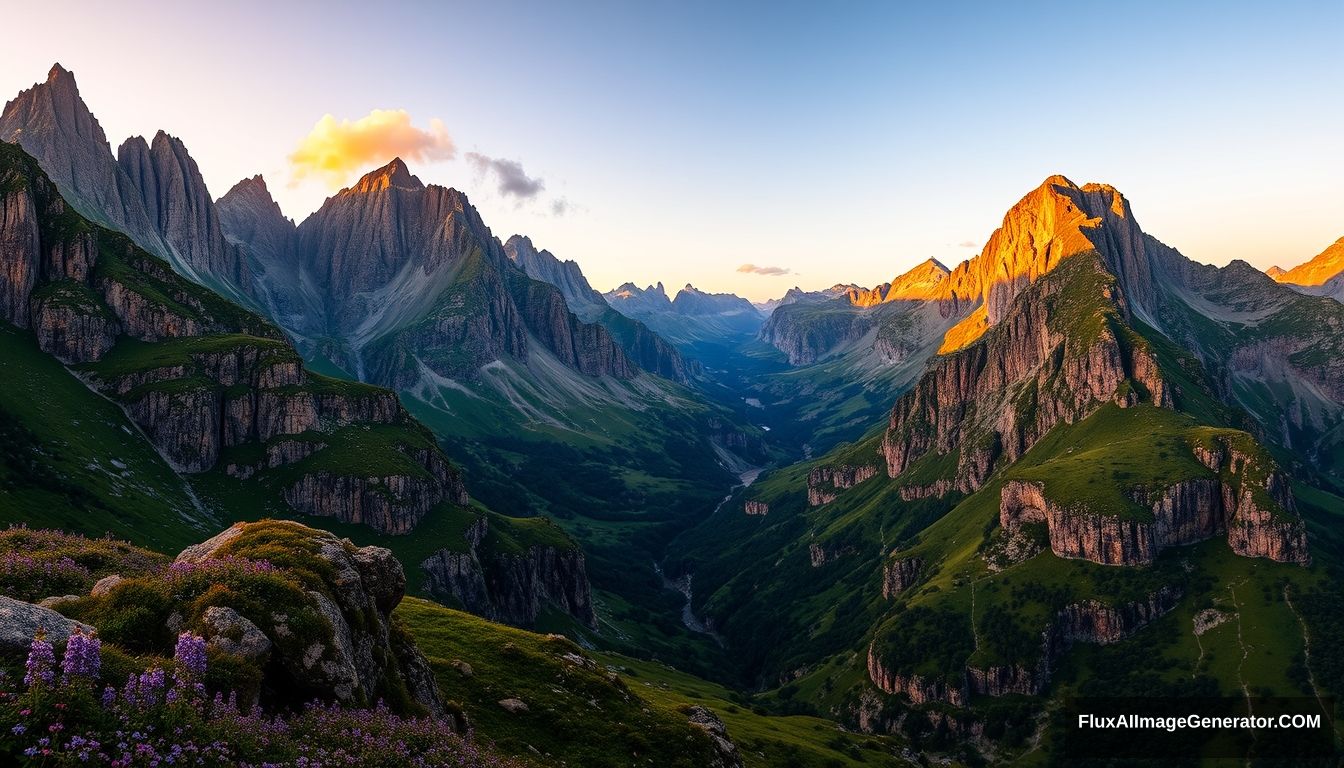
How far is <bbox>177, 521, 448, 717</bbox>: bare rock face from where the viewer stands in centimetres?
3041

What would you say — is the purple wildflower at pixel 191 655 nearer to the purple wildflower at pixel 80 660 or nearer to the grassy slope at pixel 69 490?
the purple wildflower at pixel 80 660

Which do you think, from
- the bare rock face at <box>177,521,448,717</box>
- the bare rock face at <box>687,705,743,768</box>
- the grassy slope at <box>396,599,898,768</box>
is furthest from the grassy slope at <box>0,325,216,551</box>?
the bare rock face at <box>177,521,448,717</box>

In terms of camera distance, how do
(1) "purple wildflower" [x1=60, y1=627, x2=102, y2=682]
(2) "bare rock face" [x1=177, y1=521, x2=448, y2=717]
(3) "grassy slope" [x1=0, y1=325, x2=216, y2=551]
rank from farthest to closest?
(3) "grassy slope" [x1=0, y1=325, x2=216, y2=551] → (2) "bare rock face" [x1=177, y1=521, x2=448, y2=717] → (1) "purple wildflower" [x1=60, y1=627, x2=102, y2=682]

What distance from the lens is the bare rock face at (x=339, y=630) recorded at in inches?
1197

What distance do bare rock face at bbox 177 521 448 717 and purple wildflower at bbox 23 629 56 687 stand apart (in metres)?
8.83

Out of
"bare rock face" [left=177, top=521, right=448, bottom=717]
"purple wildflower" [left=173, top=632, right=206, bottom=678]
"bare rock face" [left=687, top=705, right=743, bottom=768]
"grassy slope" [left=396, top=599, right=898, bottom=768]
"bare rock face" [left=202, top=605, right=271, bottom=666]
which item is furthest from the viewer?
"bare rock face" [left=687, top=705, right=743, bottom=768]

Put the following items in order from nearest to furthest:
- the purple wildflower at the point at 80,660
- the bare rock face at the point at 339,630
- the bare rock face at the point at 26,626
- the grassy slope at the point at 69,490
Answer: the purple wildflower at the point at 80,660
the bare rock face at the point at 26,626
the bare rock face at the point at 339,630
the grassy slope at the point at 69,490

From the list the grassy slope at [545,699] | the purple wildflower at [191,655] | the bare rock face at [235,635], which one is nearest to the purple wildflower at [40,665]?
the purple wildflower at [191,655]

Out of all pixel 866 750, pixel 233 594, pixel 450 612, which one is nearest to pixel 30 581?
pixel 233 594

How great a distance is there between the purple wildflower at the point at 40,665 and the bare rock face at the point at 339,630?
883 cm

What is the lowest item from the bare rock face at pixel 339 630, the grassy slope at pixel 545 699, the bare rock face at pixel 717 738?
the bare rock face at pixel 717 738

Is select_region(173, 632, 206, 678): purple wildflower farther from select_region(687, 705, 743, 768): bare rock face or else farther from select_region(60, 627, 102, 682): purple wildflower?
select_region(687, 705, 743, 768): bare rock face

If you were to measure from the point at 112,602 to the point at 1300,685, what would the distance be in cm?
26357

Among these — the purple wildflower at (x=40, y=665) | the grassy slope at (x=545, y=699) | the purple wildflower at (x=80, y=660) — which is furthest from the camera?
the grassy slope at (x=545, y=699)
